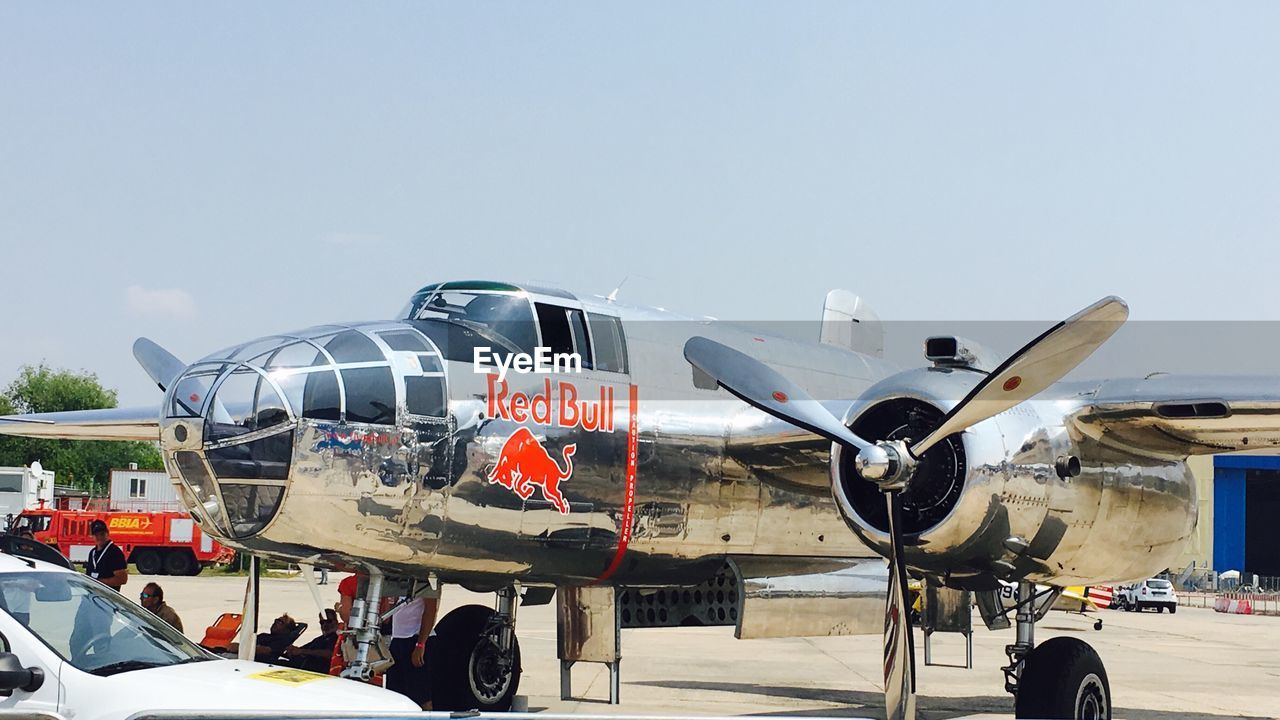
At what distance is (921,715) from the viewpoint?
1277cm

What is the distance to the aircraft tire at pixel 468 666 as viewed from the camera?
1141 cm

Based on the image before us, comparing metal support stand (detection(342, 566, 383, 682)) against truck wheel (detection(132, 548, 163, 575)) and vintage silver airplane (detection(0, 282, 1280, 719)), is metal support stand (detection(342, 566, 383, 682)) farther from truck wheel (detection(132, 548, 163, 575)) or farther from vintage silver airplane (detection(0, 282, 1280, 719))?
truck wheel (detection(132, 548, 163, 575))

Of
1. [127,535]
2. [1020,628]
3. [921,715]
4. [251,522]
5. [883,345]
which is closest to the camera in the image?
[251,522]

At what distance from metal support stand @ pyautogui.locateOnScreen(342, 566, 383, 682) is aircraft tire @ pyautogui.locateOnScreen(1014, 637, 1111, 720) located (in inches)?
188

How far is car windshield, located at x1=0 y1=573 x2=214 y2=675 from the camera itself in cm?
628

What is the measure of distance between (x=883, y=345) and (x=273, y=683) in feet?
32.8

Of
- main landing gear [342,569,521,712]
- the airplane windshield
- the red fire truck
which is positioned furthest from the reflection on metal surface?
the red fire truck

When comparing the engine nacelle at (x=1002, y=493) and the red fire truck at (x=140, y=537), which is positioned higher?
the engine nacelle at (x=1002, y=493)

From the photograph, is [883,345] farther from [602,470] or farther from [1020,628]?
[602,470]

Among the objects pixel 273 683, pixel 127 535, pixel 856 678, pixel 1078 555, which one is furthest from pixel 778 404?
pixel 127 535

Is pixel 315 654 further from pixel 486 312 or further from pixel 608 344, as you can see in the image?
pixel 608 344

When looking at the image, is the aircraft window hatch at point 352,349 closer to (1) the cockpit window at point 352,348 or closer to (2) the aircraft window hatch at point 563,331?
(1) the cockpit window at point 352,348

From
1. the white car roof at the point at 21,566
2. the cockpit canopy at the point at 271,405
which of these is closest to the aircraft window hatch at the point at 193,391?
the cockpit canopy at the point at 271,405

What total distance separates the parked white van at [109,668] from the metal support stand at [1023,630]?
18.2ft
